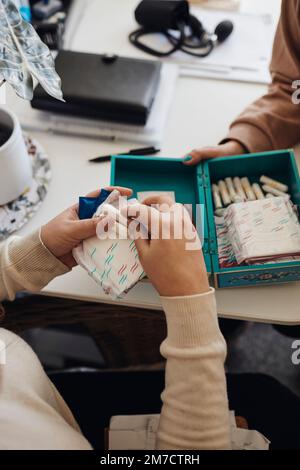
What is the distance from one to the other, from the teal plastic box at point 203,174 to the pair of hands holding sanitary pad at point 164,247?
3.3 inches

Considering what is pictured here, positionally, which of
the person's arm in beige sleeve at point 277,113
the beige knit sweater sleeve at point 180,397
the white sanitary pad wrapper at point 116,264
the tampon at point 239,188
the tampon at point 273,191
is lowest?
the beige knit sweater sleeve at point 180,397

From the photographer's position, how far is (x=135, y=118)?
0.86 m

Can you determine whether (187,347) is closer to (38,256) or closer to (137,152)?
(38,256)

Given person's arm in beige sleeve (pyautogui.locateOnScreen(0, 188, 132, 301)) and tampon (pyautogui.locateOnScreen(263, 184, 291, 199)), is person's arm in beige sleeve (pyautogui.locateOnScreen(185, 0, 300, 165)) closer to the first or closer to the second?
tampon (pyautogui.locateOnScreen(263, 184, 291, 199))

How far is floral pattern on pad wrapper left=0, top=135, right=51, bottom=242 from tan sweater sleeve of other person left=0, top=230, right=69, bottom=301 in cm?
9

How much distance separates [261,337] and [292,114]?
67cm

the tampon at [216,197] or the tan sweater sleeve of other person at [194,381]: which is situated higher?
the tampon at [216,197]

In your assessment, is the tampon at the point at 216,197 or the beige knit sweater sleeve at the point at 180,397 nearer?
the beige knit sweater sleeve at the point at 180,397

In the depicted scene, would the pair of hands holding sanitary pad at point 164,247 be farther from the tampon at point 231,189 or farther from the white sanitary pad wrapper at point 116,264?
the tampon at point 231,189

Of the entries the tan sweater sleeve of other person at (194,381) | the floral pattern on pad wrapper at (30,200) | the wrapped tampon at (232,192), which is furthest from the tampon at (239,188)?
the floral pattern on pad wrapper at (30,200)

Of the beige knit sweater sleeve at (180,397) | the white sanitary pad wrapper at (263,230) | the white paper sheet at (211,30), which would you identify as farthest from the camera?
the white paper sheet at (211,30)

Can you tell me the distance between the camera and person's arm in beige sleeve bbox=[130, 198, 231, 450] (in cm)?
56

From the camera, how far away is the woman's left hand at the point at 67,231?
627 millimetres

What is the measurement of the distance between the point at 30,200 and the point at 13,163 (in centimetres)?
9
